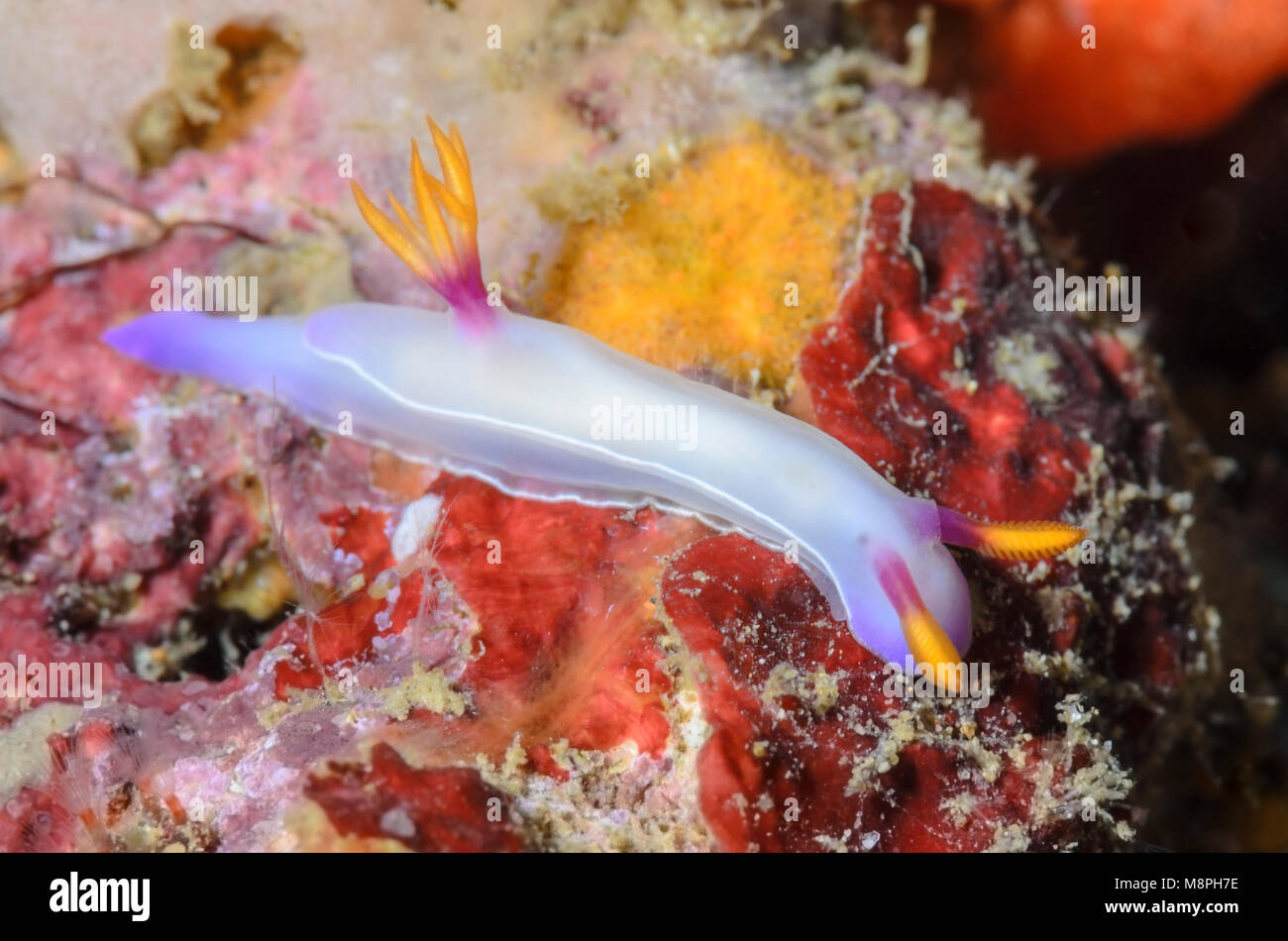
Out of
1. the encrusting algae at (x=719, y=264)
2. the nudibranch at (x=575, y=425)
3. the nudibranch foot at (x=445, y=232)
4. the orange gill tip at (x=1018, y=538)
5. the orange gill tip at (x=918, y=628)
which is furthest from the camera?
the encrusting algae at (x=719, y=264)

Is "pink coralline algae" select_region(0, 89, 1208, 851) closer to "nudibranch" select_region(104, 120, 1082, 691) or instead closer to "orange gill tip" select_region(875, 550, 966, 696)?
"nudibranch" select_region(104, 120, 1082, 691)

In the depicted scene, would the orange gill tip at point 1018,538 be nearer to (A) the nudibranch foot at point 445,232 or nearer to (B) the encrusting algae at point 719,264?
(B) the encrusting algae at point 719,264

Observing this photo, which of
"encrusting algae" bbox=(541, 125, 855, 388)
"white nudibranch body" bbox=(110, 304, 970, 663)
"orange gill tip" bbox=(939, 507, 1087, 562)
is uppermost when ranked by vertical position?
"encrusting algae" bbox=(541, 125, 855, 388)

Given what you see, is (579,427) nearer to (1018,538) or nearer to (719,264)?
(719,264)

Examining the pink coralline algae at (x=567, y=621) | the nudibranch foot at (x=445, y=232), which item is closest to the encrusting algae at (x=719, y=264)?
the pink coralline algae at (x=567, y=621)

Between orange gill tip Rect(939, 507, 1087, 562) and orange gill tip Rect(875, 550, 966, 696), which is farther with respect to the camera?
orange gill tip Rect(939, 507, 1087, 562)

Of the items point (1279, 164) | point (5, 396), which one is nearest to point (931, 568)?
point (5, 396)

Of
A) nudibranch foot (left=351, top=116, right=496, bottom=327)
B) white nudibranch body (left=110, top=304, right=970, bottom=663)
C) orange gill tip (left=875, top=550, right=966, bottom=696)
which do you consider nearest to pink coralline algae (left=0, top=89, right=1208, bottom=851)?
white nudibranch body (left=110, top=304, right=970, bottom=663)

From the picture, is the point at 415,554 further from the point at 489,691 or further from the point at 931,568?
the point at 931,568
